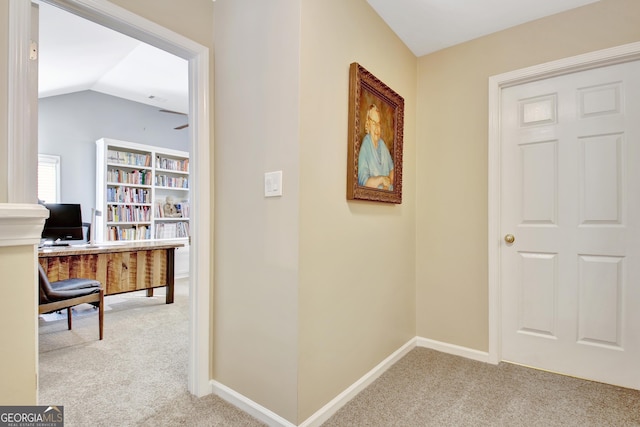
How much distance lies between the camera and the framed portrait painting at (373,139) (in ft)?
6.03

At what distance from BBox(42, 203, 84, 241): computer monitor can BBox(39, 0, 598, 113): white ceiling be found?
5.03 ft

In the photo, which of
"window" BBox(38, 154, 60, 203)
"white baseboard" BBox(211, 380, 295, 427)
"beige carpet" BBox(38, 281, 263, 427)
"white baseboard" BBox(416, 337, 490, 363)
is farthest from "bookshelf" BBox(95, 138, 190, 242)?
"white baseboard" BBox(416, 337, 490, 363)

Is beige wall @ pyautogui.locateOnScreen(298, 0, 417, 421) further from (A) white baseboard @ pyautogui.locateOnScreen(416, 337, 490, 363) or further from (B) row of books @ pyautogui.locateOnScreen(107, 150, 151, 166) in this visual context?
(B) row of books @ pyautogui.locateOnScreen(107, 150, 151, 166)

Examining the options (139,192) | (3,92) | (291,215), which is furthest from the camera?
(139,192)

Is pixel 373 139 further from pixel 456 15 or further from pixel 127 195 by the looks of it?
pixel 127 195

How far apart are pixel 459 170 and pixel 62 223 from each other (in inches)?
166

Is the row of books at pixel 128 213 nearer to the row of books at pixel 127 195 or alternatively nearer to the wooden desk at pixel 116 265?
the row of books at pixel 127 195

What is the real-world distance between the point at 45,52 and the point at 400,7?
3.43 metres

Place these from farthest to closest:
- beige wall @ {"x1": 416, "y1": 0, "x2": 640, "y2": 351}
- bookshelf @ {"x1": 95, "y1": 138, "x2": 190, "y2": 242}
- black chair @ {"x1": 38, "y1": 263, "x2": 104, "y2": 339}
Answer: bookshelf @ {"x1": 95, "y1": 138, "x2": 190, "y2": 242}, black chair @ {"x1": 38, "y1": 263, "x2": 104, "y2": 339}, beige wall @ {"x1": 416, "y1": 0, "x2": 640, "y2": 351}

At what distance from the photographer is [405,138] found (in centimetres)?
253

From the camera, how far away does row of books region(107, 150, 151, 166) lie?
483 cm

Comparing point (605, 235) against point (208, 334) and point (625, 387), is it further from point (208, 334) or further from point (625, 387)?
point (208, 334)

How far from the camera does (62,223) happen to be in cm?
370

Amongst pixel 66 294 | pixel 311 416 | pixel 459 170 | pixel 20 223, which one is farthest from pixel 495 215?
pixel 66 294
